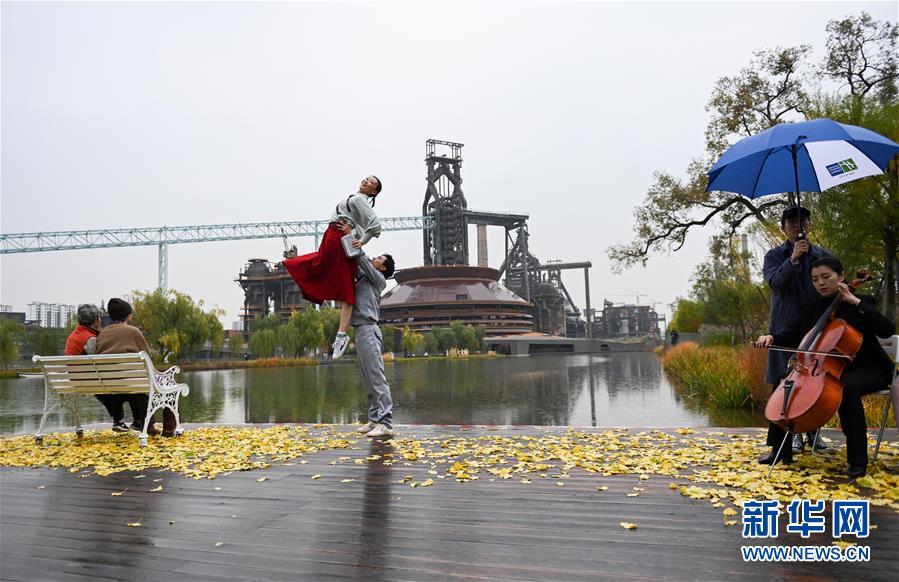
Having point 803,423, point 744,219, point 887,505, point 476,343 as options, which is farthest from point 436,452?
point 476,343

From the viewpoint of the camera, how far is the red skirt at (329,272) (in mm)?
6199

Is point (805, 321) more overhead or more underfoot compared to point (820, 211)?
more underfoot

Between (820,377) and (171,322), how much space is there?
4785 centimetres

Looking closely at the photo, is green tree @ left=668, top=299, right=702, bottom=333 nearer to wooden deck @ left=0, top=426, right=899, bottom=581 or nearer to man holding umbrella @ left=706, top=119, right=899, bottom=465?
man holding umbrella @ left=706, top=119, right=899, bottom=465

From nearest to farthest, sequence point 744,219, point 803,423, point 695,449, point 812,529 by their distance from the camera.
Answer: point 812,529 < point 803,423 < point 695,449 < point 744,219

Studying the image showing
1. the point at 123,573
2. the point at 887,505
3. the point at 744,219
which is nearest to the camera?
the point at 123,573

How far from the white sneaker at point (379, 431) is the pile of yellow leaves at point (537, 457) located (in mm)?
152

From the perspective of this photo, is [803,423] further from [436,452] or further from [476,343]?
[476,343]

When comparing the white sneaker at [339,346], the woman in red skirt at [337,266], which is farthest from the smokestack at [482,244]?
the white sneaker at [339,346]

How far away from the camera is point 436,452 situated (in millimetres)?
5121

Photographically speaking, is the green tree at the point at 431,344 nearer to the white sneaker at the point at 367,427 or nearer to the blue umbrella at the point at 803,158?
the white sneaker at the point at 367,427

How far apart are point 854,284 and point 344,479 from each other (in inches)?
136

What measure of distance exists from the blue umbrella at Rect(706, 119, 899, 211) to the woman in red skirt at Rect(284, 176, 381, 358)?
3254mm

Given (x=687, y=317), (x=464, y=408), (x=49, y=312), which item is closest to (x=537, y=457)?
(x=464, y=408)
